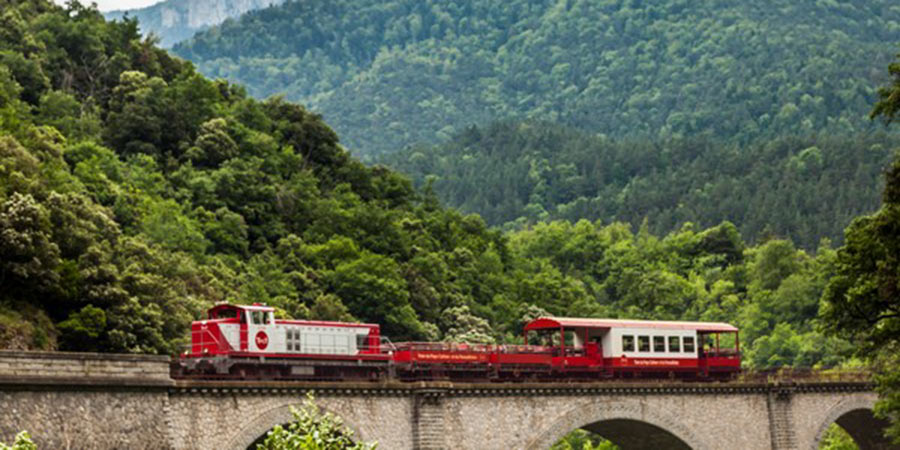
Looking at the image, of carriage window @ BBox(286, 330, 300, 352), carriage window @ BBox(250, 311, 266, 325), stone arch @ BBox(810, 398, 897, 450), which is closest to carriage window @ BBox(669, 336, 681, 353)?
stone arch @ BBox(810, 398, 897, 450)

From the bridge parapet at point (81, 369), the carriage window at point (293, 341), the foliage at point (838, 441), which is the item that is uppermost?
the carriage window at point (293, 341)

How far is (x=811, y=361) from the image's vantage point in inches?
4651

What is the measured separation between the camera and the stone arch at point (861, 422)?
236 ft

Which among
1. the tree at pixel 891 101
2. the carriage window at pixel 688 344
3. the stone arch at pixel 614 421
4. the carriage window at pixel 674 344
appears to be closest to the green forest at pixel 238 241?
the tree at pixel 891 101

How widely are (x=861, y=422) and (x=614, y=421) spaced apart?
2370 cm

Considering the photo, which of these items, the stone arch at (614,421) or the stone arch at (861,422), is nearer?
the stone arch at (614,421)

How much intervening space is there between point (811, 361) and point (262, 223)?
2224 inches

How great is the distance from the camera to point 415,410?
52.4 metres

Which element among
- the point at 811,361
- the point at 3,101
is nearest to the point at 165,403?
the point at 3,101

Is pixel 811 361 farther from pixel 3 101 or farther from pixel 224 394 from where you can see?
pixel 224 394

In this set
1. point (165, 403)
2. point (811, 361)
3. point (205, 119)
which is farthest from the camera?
point (811, 361)

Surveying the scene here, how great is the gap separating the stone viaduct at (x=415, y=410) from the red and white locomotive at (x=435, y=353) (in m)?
1.65

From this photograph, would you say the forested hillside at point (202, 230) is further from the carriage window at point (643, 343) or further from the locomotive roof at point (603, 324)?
the carriage window at point (643, 343)

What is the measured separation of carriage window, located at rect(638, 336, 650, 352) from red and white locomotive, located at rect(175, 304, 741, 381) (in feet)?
0.18
